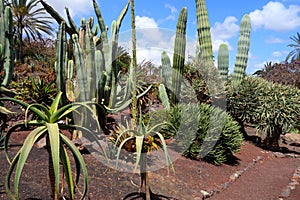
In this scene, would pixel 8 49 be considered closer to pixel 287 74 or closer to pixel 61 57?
pixel 61 57

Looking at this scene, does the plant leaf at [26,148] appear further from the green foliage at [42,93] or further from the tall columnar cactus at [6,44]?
the green foliage at [42,93]

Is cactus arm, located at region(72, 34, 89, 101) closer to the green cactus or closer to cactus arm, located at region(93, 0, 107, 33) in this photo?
the green cactus

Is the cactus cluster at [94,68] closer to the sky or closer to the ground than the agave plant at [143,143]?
closer to the sky

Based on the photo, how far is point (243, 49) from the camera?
11.2 m

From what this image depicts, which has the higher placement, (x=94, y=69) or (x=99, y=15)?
(x=99, y=15)

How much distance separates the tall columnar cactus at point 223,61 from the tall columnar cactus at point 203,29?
34 centimetres

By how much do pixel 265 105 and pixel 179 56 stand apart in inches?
121

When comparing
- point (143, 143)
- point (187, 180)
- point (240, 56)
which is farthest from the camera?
point (240, 56)

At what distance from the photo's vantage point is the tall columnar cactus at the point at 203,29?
1081 centimetres

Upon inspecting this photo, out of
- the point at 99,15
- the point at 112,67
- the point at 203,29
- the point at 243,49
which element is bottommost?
the point at 112,67

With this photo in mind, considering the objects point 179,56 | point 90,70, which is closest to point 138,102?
point 90,70

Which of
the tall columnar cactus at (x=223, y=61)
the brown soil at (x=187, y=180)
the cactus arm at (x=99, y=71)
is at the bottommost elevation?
the brown soil at (x=187, y=180)

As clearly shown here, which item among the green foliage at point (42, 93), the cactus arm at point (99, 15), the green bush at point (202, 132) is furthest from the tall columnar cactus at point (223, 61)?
the green foliage at point (42, 93)

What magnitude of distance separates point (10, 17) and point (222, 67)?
661 cm
